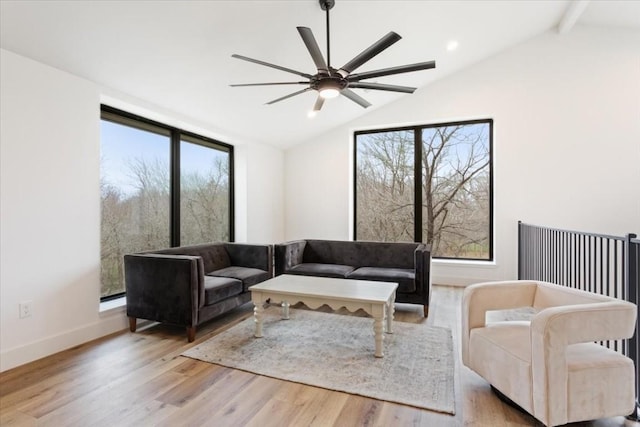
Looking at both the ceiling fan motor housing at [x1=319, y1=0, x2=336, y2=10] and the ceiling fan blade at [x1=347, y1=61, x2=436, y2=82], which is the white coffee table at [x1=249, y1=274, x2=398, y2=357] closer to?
the ceiling fan blade at [x1=347, y1=61, x2=436, y2=82]

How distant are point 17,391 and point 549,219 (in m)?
5.89

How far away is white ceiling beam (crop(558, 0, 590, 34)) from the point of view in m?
3.82

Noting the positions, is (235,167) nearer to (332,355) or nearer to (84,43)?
(84,43)

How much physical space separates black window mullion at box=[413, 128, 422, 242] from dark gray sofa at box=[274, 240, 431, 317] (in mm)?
1229

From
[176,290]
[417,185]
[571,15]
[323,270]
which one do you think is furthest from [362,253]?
[571,15]

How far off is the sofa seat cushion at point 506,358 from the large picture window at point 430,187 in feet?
10.8

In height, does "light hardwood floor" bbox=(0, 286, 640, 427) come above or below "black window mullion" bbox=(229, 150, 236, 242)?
below

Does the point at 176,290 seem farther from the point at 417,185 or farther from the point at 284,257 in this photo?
the point at 417,185

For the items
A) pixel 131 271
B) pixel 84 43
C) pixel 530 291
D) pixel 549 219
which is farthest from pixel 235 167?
pixel 549 219

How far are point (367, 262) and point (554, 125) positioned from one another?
10.8 ft

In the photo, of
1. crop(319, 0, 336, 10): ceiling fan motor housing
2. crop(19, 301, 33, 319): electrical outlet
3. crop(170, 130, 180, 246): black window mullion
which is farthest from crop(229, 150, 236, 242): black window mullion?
crop(319, 0, 336, 10): ceiling fan motor housing

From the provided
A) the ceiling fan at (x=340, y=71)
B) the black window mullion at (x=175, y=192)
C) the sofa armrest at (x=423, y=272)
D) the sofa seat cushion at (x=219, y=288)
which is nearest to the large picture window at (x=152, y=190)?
the black window mullion at (x=175, y=192)

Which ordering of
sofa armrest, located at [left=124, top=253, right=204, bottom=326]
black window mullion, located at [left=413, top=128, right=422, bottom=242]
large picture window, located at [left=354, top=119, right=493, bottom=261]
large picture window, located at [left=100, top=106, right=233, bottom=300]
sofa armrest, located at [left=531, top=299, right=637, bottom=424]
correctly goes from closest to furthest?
sofa armrest, located at [left=531, top=299, right=637, bottom=424] < sofa armrest, located at [left=124, top=253, right=204, bottom=326] < large picture window, located at [left=100, top=106, right=233, bottom=300] < large picture window, located at [left=354, top=119, right=493, bottom=261] < black window mullion, located at [left=413, top=128, right=422, bottom=242]

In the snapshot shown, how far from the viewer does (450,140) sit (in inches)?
210
